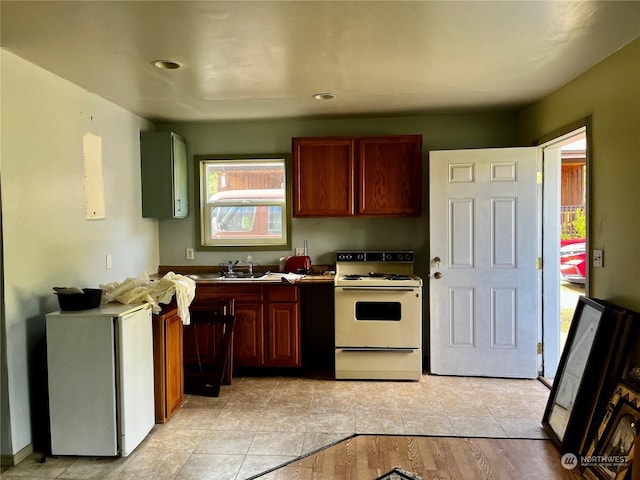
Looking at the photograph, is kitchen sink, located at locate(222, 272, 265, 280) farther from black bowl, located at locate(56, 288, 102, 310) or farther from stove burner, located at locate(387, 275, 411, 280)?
black bowl, located at locate(56, 288, 102, 310)

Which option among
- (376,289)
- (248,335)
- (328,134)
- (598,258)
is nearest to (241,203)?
(328,134)

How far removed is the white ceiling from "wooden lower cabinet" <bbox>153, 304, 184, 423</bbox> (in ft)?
5.42

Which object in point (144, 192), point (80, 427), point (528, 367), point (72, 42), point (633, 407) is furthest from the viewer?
point (144, 192)

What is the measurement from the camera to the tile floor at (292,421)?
2.41 meters

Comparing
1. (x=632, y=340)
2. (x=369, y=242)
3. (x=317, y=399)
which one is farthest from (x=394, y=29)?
(x=317, y=399)

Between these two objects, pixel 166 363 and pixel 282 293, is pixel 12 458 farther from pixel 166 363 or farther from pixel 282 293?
pixel 282 293

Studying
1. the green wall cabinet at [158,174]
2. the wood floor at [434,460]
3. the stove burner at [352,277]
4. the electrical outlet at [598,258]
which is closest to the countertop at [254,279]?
the stove burner at [352,277]

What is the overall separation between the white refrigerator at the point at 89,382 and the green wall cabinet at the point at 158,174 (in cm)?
166

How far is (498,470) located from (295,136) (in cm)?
321

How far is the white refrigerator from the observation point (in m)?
2.44

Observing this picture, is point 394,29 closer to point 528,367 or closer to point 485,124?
point 485,124

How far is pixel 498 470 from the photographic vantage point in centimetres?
235

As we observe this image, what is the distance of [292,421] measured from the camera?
9.66 feet

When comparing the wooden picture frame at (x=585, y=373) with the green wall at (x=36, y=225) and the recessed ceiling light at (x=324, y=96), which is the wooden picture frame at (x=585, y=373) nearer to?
the recessed ceiling light at (x=324, y=96)
